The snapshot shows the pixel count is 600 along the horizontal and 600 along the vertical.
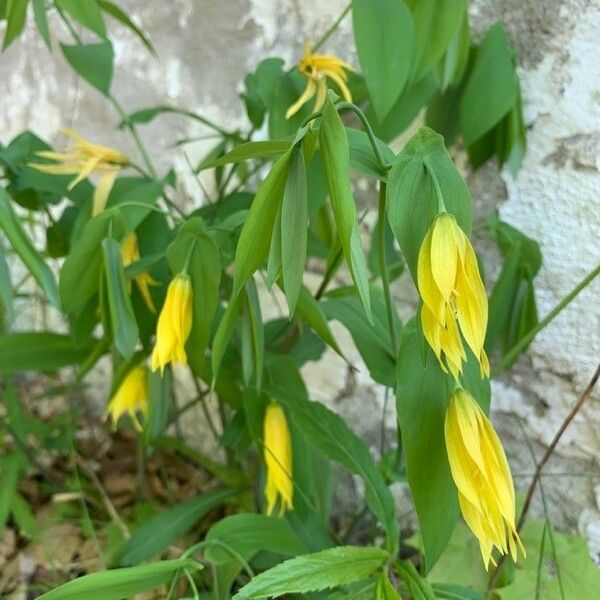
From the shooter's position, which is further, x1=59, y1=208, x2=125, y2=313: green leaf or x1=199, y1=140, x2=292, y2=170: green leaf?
x1=59, y1=208, x2=125, y2=313: green leaf

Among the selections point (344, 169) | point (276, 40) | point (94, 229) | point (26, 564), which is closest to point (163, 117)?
point (276, 40)

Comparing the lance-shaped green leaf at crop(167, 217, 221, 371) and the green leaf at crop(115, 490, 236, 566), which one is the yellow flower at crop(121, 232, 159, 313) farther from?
the green leaf at crop(115, 490, 236, 566)

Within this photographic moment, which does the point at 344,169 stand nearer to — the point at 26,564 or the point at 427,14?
the point at 427,14

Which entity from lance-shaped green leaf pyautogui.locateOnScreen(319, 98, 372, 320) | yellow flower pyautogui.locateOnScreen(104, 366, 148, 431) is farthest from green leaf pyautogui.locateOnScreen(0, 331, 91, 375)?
lance-shaped green leaf pyautogui.locateOnScreen(319, 98, 372, 320)

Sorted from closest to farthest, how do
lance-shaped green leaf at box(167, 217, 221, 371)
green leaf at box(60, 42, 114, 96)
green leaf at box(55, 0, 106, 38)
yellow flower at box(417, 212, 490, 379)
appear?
1. yellow flower at box(417, 212, 490, 379)
2. lance-shaped green leaf at box(167, 217, 221, 371)
3. green leaf at box(55, 0, 106, 38)
4. green leaf at box(60, 42, 114, 96)

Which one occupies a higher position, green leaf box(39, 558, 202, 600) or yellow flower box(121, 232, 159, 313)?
yellow flower box(121, 232, 159, 313)

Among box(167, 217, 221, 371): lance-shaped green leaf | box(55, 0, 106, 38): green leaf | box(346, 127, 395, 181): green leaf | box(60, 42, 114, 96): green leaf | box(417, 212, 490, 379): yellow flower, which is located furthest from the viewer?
box(60, 42, 114, 96): green leaf

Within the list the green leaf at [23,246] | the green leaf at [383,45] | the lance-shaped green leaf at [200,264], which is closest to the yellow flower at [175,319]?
the lance-shaped green leaf at [200,264]

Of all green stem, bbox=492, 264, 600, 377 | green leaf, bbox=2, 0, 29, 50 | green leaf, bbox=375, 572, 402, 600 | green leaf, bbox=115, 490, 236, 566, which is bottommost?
green leaf, bbox=115, 490, 236, 566
